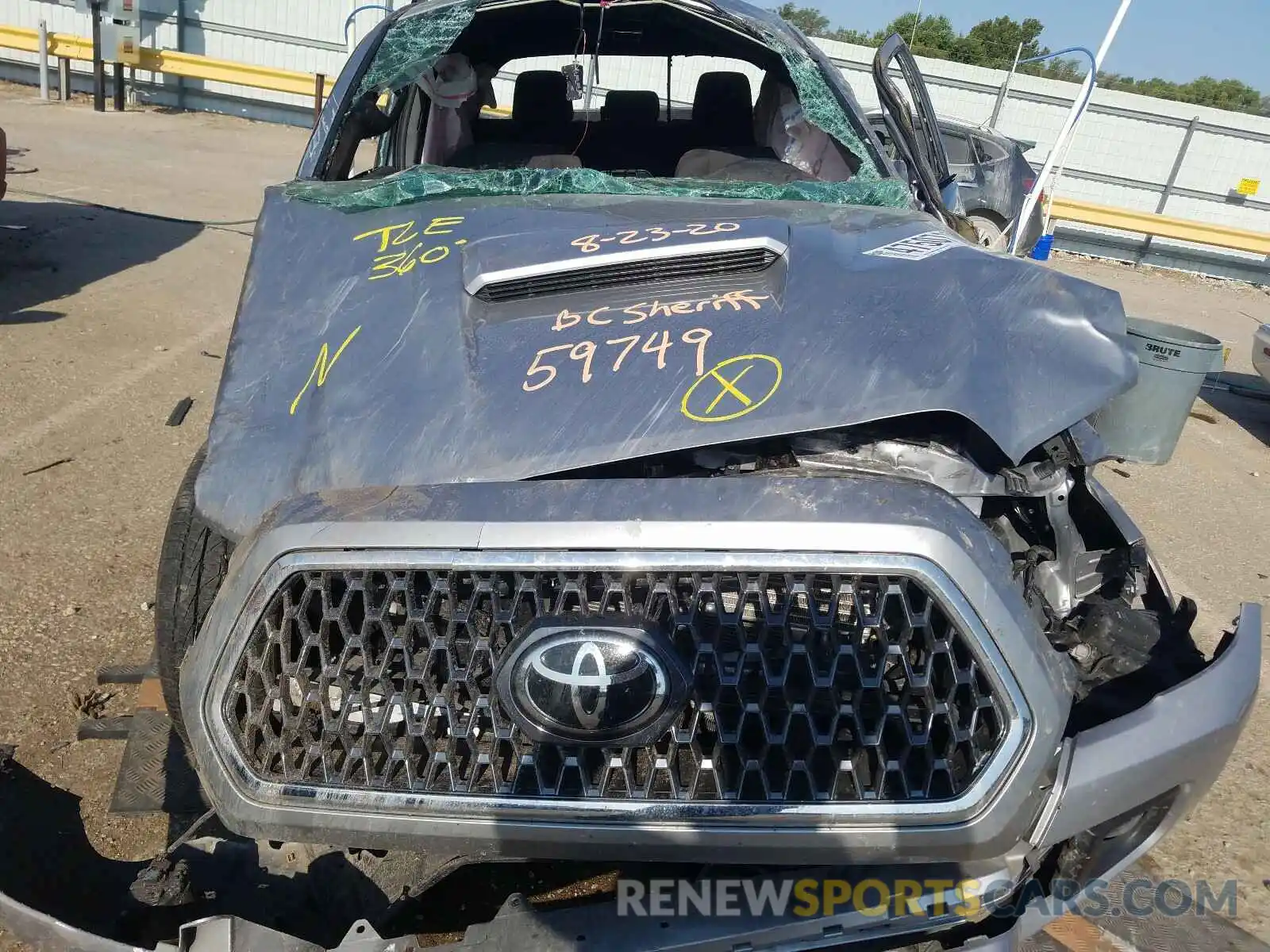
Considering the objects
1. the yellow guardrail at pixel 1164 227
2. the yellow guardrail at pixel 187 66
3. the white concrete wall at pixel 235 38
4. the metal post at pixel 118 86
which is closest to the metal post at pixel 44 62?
the yellow guardrail at pixel 187 66

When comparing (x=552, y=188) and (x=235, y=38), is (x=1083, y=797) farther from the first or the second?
(x=235, y=38)

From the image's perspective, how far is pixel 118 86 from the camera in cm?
1576

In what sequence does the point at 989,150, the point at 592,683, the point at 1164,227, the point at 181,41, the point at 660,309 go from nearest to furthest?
the point at 592,683
the point at 660,309
the point at 989,150
the point at 1164,227
the point at 181,41

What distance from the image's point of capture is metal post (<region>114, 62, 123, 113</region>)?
15.7 meters

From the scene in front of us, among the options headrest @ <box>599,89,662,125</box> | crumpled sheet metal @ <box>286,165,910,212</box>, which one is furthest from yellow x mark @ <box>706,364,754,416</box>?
headrest @ <box>599,89,662,125</box>

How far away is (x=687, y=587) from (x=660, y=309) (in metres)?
0.73

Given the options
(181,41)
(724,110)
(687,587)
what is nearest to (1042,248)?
(724,110)

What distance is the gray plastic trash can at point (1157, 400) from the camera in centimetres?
324

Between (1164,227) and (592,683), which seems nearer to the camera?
(592,683)

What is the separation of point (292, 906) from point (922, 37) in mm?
28922

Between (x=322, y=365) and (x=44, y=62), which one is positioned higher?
(x=322, y=365)

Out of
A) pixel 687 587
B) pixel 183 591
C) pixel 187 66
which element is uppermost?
pixel 687 587

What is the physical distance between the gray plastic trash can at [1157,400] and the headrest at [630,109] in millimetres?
2382

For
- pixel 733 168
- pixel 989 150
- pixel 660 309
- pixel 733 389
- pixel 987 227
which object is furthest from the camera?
pixel 989 150
